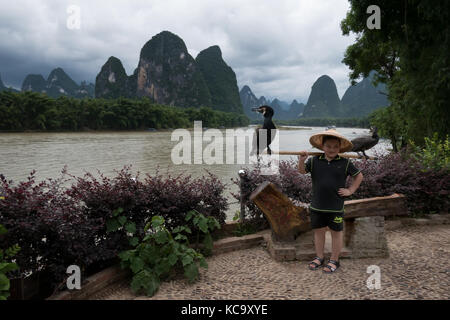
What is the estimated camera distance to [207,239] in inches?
142

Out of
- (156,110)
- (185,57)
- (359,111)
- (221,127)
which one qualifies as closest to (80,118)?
(156,110)

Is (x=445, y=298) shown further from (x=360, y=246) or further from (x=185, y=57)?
(x=185, y=57)

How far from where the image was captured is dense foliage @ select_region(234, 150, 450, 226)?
4.50 m

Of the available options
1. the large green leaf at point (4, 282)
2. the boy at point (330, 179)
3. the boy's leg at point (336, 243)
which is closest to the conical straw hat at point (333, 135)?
the boy at point (330, 179)

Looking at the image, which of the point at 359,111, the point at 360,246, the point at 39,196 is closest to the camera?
the point at 39,196

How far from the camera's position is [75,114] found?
50500 millimetres

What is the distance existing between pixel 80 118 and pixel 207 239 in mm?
55597

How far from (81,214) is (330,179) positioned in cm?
261

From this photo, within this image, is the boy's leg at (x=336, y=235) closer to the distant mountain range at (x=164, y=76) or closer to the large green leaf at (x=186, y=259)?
the large green leaf at (x=186, y=259)

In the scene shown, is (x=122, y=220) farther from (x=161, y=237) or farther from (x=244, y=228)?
(x=244, y=228)

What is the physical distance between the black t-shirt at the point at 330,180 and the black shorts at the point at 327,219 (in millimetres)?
69

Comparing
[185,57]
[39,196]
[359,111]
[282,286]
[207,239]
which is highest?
[185,57]

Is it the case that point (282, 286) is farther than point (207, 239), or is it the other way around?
point (207, 239)

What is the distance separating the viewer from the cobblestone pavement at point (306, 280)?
2.83 metres
